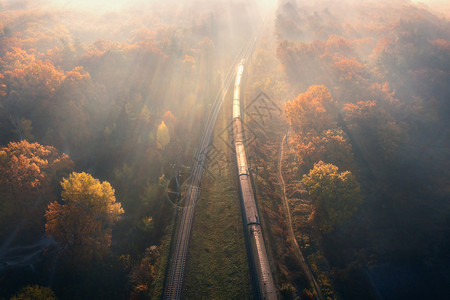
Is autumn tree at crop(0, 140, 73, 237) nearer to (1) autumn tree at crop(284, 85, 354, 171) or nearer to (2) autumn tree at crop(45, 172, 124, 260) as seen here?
(2) autumn tree at crop(45, 172, 124, 260)

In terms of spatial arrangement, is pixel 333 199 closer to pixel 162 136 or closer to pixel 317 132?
pixel 317 132

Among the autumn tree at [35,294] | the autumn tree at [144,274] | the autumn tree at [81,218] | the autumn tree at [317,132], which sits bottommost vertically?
the autumn tree at [35,294]

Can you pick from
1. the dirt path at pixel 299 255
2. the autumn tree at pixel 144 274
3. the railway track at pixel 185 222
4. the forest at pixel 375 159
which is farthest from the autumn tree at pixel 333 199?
the autumn tree at pixel 144 274

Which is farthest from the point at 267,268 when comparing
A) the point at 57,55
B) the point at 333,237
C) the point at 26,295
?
the point at 57,55

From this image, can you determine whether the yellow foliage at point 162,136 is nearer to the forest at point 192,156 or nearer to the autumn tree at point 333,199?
the forest at point 192,156

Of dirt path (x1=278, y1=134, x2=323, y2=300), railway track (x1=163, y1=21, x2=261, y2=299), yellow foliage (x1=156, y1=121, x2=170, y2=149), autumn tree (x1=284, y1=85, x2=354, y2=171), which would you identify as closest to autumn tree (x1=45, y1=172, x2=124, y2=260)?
railway track (x1=163, y1=21, x2=261, y2=299)

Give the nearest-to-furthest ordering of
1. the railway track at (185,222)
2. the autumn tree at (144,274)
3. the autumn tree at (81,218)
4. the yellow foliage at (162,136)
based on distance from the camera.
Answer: the railway track at (185,222) < the autumn tree at (144,274) < the autumn tree at (81,218) < the yellow foliage at (162,136)
